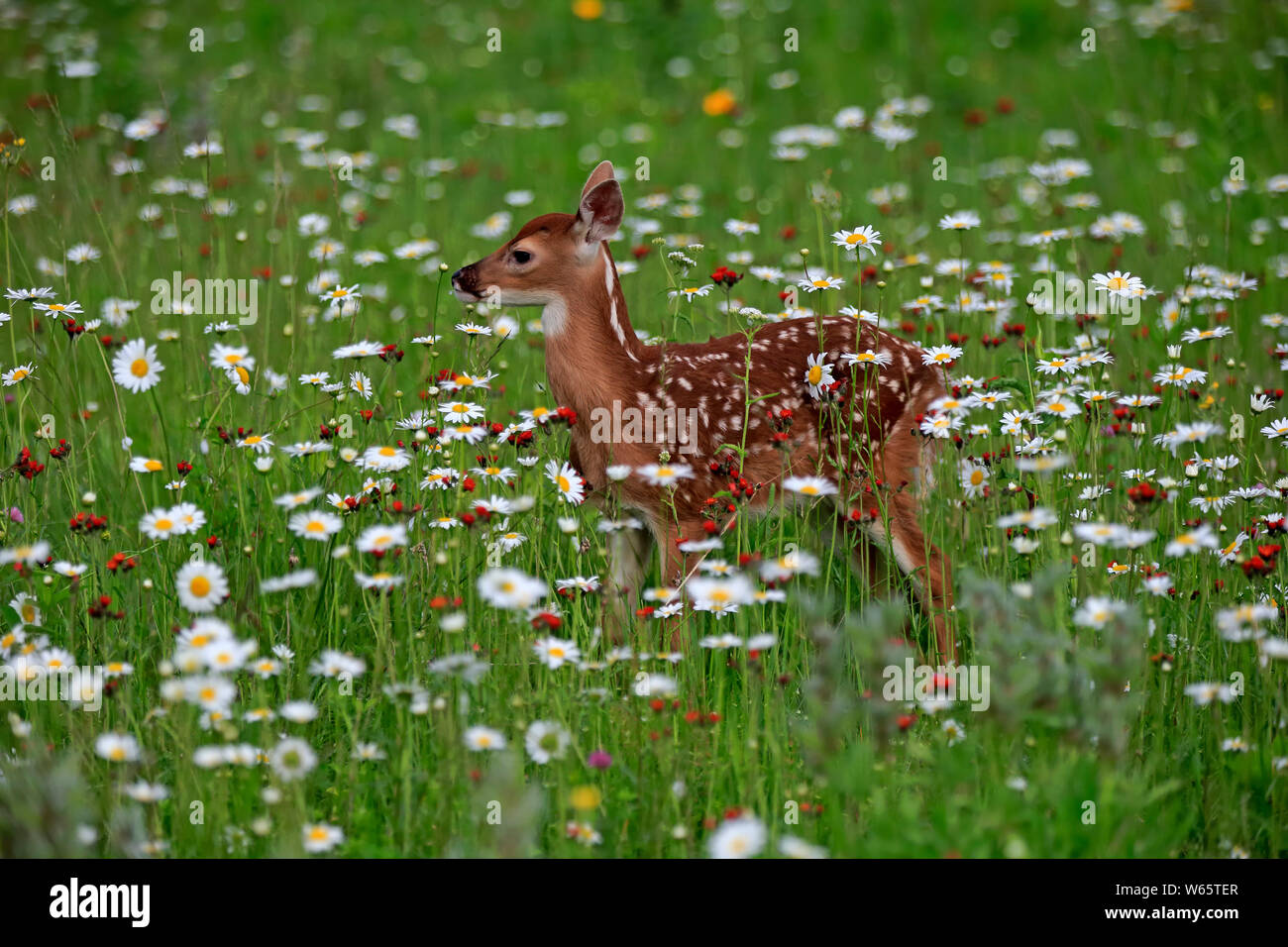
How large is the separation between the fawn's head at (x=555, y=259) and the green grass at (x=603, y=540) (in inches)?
8.4

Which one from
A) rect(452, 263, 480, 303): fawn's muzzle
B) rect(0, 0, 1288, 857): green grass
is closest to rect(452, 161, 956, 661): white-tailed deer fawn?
rect(452, 263, 480, 303): fawn's muzzle

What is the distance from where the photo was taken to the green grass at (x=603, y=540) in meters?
2.84

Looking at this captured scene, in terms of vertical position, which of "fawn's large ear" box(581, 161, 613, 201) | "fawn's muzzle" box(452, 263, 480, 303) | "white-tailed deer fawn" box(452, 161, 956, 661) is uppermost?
"fawn's large ear" box(581, 161, 613, 201)

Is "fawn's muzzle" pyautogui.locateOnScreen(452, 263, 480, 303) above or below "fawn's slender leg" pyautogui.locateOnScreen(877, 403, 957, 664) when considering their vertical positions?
above

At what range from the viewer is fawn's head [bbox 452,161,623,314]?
14.9 ft

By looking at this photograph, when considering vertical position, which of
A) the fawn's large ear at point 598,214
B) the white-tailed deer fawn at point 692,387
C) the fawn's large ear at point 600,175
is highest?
the fawn's large ear at point 600,175

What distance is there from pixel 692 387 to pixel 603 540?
644 mm

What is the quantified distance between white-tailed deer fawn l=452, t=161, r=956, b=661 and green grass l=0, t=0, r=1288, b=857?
0.19m

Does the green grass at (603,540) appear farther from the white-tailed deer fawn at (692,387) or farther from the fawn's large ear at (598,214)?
the fawn's large ear at (598,214)

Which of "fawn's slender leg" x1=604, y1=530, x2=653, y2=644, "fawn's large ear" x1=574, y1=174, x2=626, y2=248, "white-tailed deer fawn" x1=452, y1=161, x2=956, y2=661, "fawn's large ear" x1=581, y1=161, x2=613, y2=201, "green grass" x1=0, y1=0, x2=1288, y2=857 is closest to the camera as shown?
"green grass" x1=0, y1=0, x2=1288, y2=857

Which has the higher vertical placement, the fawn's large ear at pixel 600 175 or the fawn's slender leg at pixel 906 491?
the fawn's large ear at pixel 600 175

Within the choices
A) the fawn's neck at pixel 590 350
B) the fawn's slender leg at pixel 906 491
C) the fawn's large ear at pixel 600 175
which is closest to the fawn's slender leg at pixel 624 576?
the fawn's neck at pixel 590 350

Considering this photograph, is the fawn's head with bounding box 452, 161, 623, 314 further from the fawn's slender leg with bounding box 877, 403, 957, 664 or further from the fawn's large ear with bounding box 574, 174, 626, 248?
the fawn's slender leg with bounding box 877, 403, 957, 664

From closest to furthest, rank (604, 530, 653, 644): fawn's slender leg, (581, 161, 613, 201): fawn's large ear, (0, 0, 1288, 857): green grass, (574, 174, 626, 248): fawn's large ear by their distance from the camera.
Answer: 1. (0, 0, 1288, 857): green grass
2. (604, 530, 653, 644): fawn's slender leg
3. (574, 174, 626, 248): fawn's large ear
4. (581, 161, 613, 201): fawn's large ear
